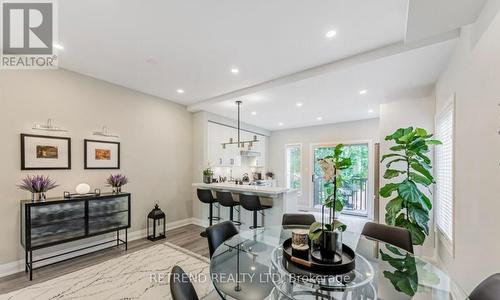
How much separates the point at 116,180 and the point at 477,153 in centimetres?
480

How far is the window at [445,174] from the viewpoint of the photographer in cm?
266

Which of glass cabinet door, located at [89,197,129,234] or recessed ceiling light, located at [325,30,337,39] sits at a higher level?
recessed ceiling light, located at [325,30,337,39]

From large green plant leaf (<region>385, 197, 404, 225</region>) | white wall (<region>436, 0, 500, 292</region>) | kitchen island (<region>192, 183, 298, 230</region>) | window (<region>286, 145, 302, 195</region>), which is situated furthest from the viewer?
window (<region>286, 145, 302, 195</region>)

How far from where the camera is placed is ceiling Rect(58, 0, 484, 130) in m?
2.03

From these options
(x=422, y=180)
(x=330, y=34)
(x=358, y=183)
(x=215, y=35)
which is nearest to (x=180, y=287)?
(x=215, y=35)

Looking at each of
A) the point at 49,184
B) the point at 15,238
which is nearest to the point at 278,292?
the point at 49,184

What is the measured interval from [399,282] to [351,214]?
5195 mm

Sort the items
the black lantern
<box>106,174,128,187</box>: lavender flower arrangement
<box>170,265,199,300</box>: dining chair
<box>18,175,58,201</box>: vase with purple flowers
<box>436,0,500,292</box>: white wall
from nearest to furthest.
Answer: <box>170,265,199,300</box>: dining chair → <box>436,0,500,292</box>: white wall → <box>18,175,58,201</box>: vase with purple flowers → <box>106,174,128,187</box>: lavender flower arrangement → the black lantern

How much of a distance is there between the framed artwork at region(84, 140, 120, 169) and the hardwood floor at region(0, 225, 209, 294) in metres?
1.46

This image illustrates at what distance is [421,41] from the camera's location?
2.43 meters

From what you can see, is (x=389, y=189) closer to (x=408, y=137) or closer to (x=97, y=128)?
(x=408, y=137)

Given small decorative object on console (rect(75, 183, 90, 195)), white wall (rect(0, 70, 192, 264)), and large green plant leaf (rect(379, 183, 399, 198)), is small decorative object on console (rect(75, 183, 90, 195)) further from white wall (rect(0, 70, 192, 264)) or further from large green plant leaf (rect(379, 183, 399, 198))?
large green plant leaf (rect(379, 183, 399, 198))

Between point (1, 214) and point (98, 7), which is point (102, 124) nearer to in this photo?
point (1, 214)

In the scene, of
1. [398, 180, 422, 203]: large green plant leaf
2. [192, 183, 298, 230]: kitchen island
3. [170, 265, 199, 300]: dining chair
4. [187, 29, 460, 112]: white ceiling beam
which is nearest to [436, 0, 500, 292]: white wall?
[187, 29, 460, 112]: white ceiling beam
